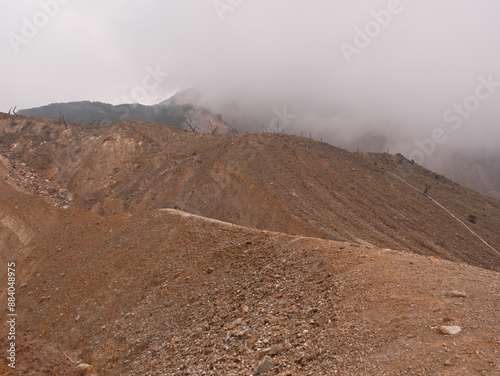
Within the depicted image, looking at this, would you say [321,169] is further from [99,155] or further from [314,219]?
[99,155]

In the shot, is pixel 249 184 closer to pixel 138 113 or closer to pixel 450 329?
pixel 450 329

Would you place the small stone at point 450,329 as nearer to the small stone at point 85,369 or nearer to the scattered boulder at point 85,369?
the scattered boulder at point 85,369

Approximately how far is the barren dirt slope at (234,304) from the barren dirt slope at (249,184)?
7.78 metres

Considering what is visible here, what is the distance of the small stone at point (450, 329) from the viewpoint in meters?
6.19

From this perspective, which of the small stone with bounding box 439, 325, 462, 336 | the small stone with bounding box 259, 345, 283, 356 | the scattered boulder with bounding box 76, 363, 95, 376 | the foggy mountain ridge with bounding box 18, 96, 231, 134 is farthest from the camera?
the foggy mountain ridge with bounding box 18, 96, 231, 134

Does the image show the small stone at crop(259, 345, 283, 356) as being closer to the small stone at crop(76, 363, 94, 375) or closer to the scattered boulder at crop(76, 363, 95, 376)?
the scattered boulder at crop(76, 363, 95, 376)

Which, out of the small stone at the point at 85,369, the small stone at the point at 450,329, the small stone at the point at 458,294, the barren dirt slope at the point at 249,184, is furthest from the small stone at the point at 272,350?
the barren dirt slope at the point at 249,184

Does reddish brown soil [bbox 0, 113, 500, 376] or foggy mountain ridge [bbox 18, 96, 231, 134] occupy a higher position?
foggy mountain ridge [bbox 18, 96, 231, 134]

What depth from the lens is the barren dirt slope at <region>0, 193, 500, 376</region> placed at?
642 cm

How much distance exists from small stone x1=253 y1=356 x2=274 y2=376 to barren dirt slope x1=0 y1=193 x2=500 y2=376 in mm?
127

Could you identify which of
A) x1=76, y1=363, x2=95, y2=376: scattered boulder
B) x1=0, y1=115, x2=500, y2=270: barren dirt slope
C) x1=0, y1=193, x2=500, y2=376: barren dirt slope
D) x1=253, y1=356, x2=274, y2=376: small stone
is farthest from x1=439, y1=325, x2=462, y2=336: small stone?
x1=0, y1=115, x2=500, y2=270: barren dirt slope

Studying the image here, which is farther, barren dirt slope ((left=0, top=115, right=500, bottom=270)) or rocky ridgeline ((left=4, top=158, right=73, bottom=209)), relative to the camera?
rocky ridgeline ((left=4, top=158, right=73, bottom=209))

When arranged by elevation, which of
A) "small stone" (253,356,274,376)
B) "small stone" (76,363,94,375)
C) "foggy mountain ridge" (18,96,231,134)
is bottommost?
"small stone" (76,363,94,375)

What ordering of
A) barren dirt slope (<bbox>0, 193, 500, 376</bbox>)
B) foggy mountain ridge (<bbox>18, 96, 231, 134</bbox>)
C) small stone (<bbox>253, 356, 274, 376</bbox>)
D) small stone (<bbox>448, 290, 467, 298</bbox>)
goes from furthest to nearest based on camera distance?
1. foggy mountain ridge (<bbox>18, 96, 231, 134</bbox>)
2. small stone (<bbox>448, 290, 467, 298</bbox>)
3. small stone (<bbox>253, 356, 274, 376</bbox>)
4. barren dirt slope (<bbox>0, 193, 500, 376</bbox>)
